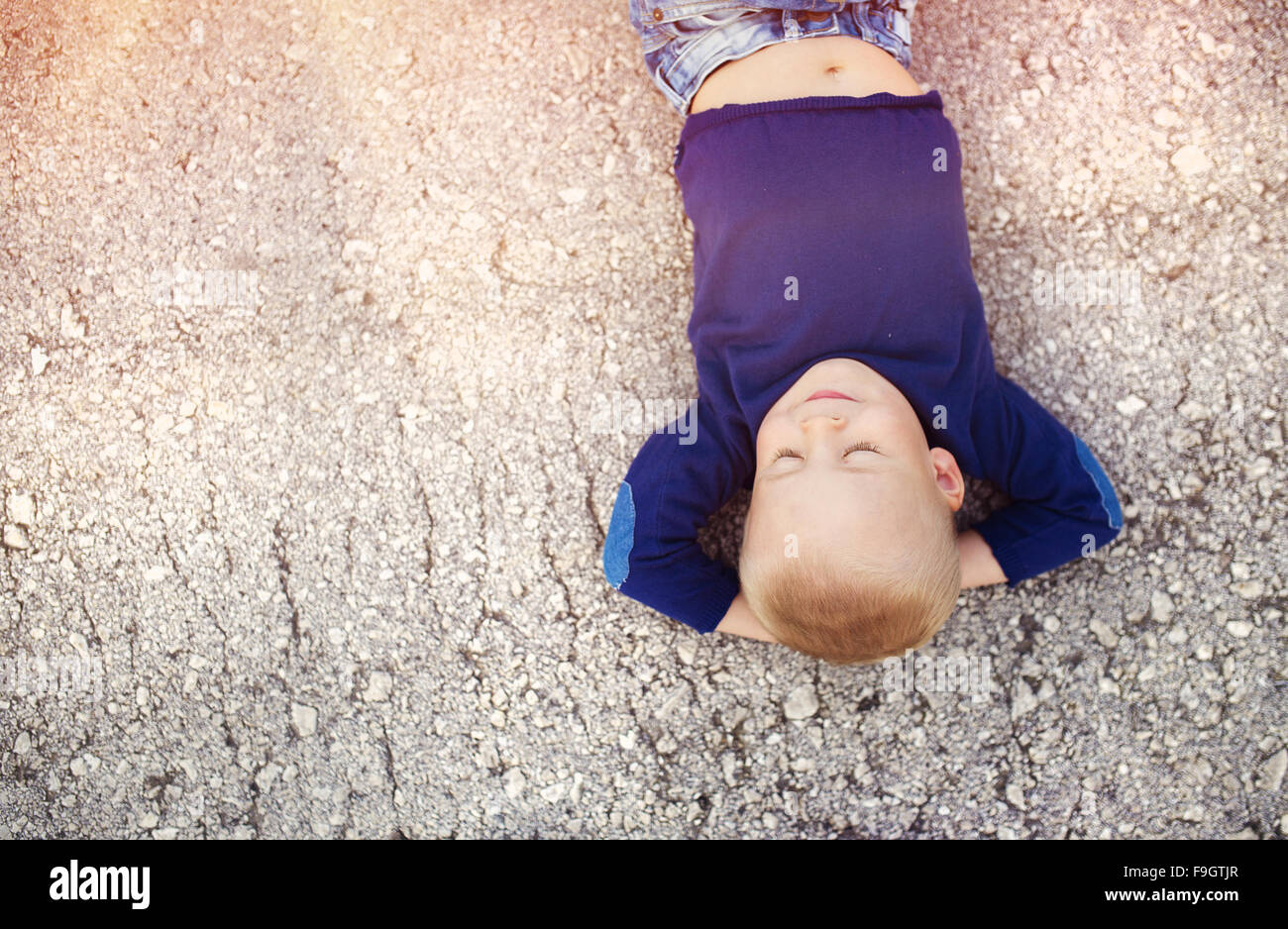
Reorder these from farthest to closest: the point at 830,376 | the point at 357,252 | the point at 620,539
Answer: the point at 357,252
the point at 620,539
the point at 830,376

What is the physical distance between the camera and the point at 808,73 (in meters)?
2.05

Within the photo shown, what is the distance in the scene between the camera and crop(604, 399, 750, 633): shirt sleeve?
200 cm

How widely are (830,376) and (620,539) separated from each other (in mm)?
632

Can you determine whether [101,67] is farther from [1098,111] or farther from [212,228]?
[1098,111]

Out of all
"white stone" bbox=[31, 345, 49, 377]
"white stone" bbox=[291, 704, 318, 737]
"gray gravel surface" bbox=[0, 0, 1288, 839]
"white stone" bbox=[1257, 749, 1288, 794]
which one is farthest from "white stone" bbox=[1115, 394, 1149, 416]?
"white stone" bbox=[31, 345, 49, 377]

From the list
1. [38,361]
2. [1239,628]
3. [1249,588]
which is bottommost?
[1239,628]

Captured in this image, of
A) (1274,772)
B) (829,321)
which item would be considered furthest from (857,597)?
(1274,772)

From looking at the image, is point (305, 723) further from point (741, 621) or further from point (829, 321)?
point (829, 321)

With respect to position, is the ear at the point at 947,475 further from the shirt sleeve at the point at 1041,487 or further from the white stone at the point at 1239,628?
the white stone at the point at 1239,628

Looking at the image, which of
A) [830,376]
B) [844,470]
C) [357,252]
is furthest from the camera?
[357,252]

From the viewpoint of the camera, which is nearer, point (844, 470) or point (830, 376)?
point (844, 470)

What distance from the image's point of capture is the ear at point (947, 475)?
6.32ft

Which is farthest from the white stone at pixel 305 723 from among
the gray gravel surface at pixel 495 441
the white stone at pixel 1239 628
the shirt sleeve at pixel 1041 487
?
the white stone at pixel 1239 628
